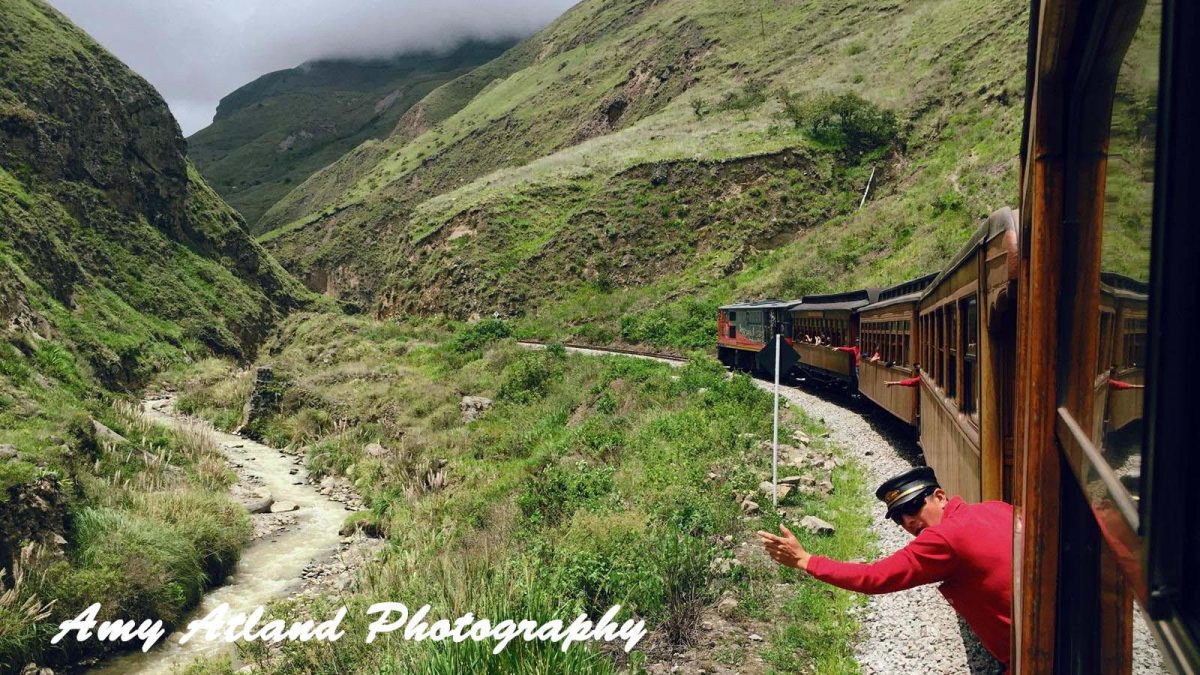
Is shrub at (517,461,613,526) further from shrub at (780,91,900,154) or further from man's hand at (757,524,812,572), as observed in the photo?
shrub at (780,91,900,154)

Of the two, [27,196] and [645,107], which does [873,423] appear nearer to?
[27,196]

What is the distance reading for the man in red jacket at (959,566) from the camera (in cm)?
340

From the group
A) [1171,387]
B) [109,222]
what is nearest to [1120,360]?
[1171,387]

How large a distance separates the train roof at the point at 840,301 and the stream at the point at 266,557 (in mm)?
12815

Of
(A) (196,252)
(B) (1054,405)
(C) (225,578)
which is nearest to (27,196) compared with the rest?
(A) (196,252)

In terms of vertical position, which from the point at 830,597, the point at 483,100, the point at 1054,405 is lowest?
the point at 830,597

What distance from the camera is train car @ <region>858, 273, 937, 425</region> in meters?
12.3

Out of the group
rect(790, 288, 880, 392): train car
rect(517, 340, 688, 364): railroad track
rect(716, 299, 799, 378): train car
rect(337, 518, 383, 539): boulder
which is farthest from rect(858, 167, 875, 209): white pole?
rect(337, 518, 383, 539): boulder

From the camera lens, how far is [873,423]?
53.8 ft

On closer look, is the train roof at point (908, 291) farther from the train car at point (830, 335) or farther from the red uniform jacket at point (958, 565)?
the red uniform jacket at point (958, 565)

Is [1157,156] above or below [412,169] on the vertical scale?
below

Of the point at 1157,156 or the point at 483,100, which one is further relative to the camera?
the point at 483,100

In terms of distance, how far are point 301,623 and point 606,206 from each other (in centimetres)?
4418

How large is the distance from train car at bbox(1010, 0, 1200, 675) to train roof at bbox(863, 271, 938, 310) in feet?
31.7
